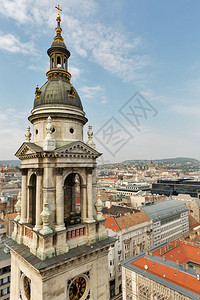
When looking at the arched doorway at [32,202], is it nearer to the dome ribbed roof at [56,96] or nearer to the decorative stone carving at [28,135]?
the decorative stone carving at [28,135]

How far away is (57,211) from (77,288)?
5.56m

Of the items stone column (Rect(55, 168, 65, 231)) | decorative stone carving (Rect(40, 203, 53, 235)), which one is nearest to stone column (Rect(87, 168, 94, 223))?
stone column (Rect(55, 168, 65, 231))

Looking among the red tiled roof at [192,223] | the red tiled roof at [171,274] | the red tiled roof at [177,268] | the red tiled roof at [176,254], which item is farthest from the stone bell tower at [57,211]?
the red tiled roof at [192,223]

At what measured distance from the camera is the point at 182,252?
46.0 metres

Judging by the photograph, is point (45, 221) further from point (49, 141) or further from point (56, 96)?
point (56, 96)

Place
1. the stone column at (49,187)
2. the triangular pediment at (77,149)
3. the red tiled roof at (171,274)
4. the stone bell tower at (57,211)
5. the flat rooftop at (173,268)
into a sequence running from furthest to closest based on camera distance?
the red tiled roof at (171,274) → the flat rooftop at (173,268) → the triangular pediment at (77,149) → the stone column at (49,187) → the stone bell tower at (57,211)

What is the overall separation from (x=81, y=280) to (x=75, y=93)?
556 inches

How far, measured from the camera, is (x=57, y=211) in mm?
12852

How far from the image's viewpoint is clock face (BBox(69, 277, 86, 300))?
42.3 feet

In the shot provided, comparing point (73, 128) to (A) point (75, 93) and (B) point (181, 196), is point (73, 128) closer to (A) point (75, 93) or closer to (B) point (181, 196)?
(A) point (75, 93)

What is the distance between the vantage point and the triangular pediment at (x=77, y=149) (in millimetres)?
13398

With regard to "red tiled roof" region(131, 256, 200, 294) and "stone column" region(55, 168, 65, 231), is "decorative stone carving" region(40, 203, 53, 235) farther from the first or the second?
"red tiled roof" region(131, 256, 200, 294)

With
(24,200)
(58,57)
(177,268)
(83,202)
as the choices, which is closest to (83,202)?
(83,202)

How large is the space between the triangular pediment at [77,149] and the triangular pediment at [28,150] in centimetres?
153
